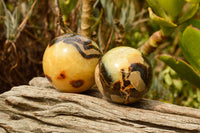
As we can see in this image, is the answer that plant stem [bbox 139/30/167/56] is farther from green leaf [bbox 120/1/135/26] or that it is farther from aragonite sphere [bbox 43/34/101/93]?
green leaf [bbox 120/1/135/26]

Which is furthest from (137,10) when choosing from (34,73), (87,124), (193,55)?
(87,124)

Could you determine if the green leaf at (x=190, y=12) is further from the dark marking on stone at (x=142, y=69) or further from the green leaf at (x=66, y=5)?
the green leaf at (x=66, y=5)

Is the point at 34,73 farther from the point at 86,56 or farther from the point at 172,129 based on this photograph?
Answer: the point at 172,129

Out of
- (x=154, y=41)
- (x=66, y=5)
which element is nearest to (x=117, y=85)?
(x=154, y=41)

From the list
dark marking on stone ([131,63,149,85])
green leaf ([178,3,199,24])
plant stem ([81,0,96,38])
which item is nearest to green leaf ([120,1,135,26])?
plant stem ([81,0,96,38])

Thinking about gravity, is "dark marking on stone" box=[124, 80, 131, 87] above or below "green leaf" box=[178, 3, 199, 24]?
below

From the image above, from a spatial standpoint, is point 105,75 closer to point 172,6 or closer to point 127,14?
point 172,6
